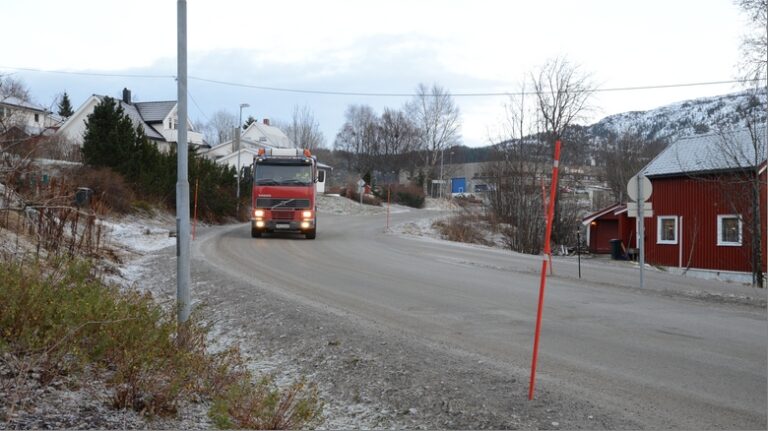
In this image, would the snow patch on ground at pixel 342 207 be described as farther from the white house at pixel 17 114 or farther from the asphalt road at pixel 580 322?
the white house at pixel 17 114

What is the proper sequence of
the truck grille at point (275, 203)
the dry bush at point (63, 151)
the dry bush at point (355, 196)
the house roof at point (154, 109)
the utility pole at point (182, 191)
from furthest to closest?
1. the house roof at point (154, 109)
2. the dry bush at point (355, 196)
3. the dry bush at point (63, 151)
4. the truck grille at point (275, 203)
5. the utility pole at point (182, 191)

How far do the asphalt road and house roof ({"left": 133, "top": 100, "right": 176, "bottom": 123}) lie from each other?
5052 cm

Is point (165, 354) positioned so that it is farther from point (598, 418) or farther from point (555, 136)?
point (555, 136)

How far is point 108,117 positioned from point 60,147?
7778mm

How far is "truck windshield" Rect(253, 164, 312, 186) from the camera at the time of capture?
2614cm

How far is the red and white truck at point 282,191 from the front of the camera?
26125mm

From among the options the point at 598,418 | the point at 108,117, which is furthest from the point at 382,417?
the point at 108,117

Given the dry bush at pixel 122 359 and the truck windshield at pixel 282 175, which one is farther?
the truck windshield at pixel 282 175

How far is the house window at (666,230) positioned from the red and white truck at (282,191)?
17.9m

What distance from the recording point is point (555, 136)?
41500mm

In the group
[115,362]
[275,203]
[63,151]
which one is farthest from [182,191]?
[63,151]

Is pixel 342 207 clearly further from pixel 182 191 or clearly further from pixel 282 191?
pixel 182 191

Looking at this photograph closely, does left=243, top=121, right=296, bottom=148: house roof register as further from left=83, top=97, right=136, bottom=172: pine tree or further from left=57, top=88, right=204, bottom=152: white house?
left=83, top=97, right=136, bottom=172: pine tree

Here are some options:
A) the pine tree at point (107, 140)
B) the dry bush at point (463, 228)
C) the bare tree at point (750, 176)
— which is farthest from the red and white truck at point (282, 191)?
the bare tree at point (750, 176)
